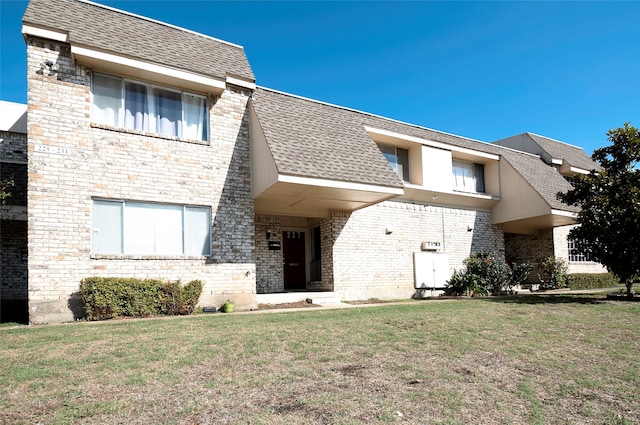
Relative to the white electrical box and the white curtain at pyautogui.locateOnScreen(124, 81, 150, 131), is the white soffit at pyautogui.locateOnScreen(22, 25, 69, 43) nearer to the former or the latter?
the white curtain at pyautogui.locateOnScreen(124, 81, 150, 131)

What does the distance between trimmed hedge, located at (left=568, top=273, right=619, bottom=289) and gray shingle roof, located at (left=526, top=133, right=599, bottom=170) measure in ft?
19.8

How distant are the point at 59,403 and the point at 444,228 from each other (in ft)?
54.1

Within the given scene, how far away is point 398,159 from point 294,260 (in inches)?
234

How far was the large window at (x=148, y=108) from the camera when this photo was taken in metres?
12.3

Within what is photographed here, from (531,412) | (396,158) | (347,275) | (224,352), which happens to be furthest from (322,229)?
(531,412)

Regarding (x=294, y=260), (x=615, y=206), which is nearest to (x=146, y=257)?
(x=294, y=260)

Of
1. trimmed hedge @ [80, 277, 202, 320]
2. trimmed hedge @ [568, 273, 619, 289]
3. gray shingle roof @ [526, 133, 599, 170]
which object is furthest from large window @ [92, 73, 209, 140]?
gray shingle roof @ [526, 133, 599, 170]

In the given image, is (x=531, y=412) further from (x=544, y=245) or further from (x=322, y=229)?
(x=544, y=245)

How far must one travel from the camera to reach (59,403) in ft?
16.5

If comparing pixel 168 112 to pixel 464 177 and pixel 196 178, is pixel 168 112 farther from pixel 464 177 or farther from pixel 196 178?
pixel 464 177

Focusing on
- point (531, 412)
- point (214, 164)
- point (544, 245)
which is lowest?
point (531, 412)

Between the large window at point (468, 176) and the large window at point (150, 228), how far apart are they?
12019mm

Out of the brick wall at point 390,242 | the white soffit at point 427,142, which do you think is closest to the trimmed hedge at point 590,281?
the brick wall at point 390,242

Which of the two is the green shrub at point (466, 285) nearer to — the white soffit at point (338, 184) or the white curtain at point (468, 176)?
the white curtain at point (468, 176)
